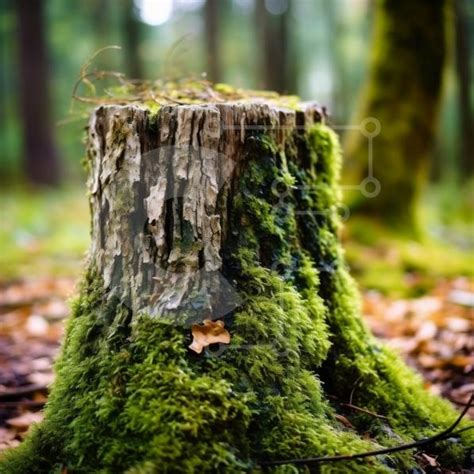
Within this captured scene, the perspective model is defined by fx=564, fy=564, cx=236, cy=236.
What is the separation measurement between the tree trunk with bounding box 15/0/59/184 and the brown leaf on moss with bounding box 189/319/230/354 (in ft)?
39.8

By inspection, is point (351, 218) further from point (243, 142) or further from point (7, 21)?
point (7, 21)

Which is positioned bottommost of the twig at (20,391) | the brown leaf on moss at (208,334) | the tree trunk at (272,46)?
the twig at (20,391)

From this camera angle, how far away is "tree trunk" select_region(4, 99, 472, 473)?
1.94 m

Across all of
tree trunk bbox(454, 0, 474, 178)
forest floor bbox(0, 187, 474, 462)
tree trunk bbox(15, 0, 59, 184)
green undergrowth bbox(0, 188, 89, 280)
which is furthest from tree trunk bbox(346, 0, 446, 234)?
tree trunk bbox(15, 0, 59, 184)

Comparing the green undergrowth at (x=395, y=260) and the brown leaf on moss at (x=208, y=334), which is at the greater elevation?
the brown leaf on moss at (x=208, y=334)

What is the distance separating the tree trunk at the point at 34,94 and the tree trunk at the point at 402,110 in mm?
9233

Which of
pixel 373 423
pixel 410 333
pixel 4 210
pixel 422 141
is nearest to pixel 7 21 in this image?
pixel 4 210

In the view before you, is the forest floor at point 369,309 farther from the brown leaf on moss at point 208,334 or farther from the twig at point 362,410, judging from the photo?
the brown leaf on moss at point 208,334

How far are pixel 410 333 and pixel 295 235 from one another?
84.0 inches

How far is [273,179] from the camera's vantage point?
2.31 metres

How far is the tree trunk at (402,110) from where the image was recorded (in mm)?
6043

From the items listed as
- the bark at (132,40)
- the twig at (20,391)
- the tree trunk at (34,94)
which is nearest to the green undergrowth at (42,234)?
the tree trunk at (34,94)

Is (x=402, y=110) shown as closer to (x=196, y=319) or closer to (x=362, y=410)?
(x=362, y=410)

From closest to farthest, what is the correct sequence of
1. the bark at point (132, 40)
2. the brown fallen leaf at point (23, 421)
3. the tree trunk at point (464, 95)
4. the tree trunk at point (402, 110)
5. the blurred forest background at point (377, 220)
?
the brown fallen leaf at point (23, 421)
the blurred forest background at point (377, 220)
the tree trunk at point (402, 110)
the tree trunk at point (464, 95)
the bark at point (132, 40)
